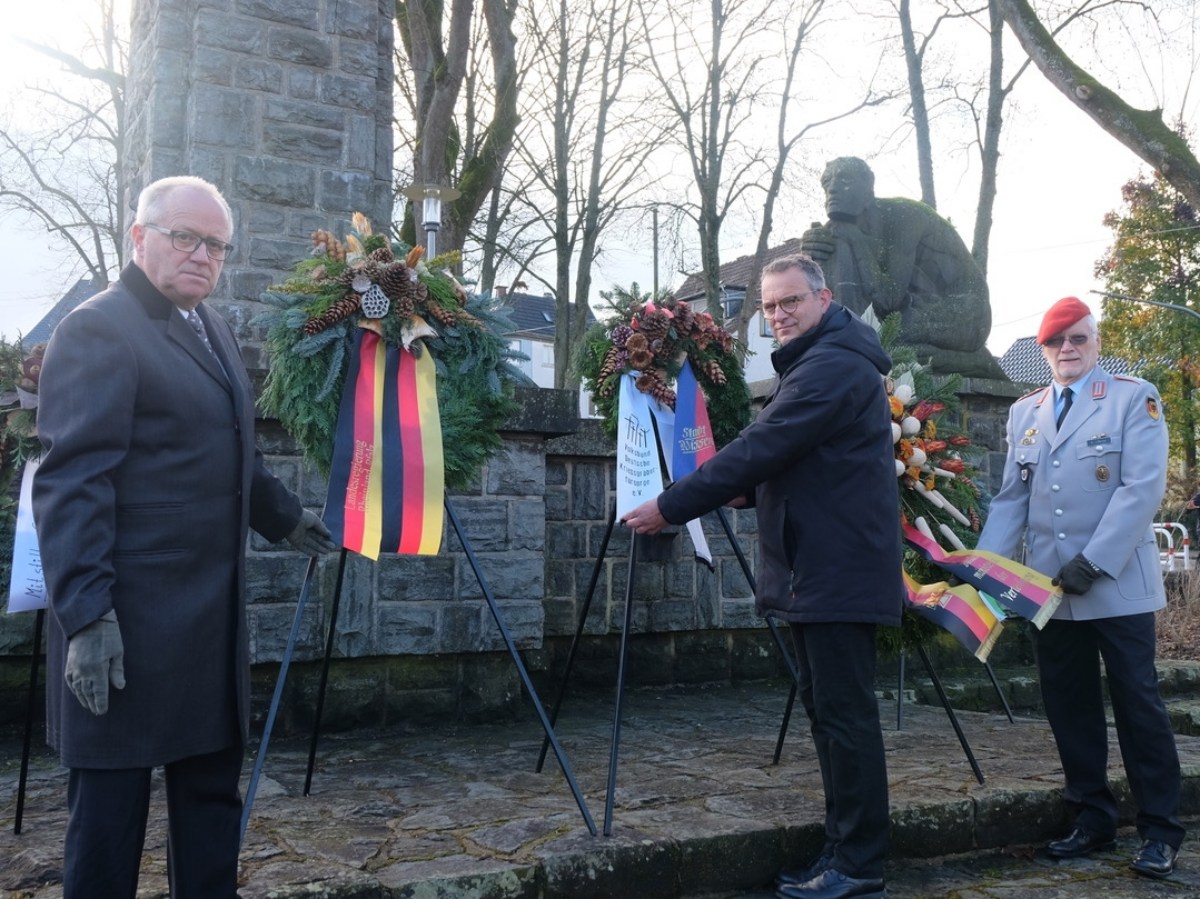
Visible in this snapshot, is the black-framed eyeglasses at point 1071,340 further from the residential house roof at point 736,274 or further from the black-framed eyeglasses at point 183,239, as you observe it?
the residential house roof at point 736,274

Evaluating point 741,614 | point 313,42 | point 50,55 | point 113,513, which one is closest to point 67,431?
point 113,513

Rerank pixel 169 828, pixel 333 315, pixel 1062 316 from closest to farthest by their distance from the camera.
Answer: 1. pixel 169 828
2. pixel 333 315
3. pixel 1062 316

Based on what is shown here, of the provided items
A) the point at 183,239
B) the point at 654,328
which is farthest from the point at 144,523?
the point at 654,328

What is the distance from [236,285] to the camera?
706 cm

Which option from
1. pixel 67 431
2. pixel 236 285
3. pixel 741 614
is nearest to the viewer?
pixel 67 431

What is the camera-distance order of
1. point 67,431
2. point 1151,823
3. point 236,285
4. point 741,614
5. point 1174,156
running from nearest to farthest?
point 67,431
point 1151,823
point 236,285
point 741,614
point 1174,156

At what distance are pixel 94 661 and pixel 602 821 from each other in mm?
2111

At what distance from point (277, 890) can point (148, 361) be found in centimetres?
158

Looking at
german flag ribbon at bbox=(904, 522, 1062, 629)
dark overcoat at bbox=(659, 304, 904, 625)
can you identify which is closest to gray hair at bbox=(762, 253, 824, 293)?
dark overcoat at bbox=(659, 304, 904, 625)

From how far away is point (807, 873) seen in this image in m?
4.00

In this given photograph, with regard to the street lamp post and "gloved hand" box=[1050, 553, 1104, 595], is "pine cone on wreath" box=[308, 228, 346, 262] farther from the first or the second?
"gloved hand" box=[1050, 553, 1104, 595]

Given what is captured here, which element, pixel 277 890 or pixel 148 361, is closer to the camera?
pixel 148 361

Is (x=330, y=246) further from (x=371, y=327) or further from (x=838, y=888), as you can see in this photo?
(x=838, y=888)

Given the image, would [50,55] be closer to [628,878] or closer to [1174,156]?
[1174,156]
